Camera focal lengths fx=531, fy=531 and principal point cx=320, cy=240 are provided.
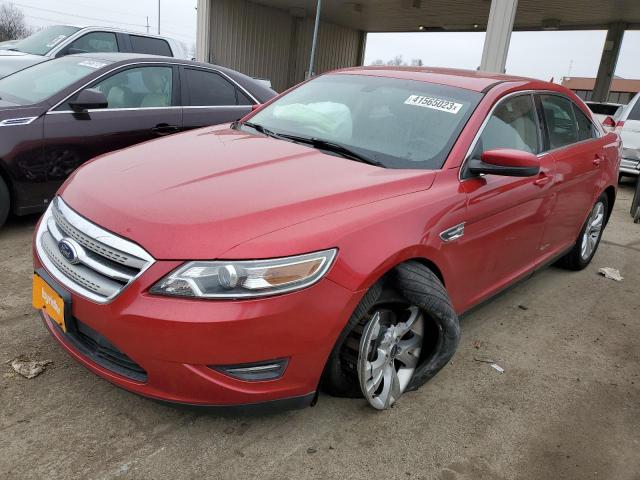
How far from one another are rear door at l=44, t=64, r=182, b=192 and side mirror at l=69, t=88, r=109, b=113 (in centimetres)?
5

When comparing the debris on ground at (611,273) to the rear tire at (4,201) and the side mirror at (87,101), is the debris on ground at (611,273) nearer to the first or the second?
the side mirror at (87,101)

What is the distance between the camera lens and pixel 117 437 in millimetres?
2180

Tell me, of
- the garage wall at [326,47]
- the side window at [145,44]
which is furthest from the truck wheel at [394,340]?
the garage wall at [326,47]

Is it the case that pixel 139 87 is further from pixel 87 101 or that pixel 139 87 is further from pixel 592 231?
pixel 592 231

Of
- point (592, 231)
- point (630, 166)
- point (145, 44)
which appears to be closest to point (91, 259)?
point (592, 231)

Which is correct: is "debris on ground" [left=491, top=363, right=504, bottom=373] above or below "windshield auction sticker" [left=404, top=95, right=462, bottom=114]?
below

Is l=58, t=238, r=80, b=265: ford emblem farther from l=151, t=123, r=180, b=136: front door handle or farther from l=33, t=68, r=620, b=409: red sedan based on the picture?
l=151, t=123, r=180, b=136: front door handle

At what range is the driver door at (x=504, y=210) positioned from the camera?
275cm

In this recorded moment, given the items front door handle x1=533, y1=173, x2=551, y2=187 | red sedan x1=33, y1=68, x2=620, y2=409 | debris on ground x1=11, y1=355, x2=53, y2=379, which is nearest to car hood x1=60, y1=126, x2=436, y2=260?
red sedan x1=33, y1=68, x2=620, y2=409

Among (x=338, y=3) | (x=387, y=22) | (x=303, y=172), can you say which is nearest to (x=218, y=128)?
(x=303, y=172)

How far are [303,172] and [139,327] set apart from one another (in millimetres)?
1026

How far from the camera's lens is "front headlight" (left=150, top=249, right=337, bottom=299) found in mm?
1870

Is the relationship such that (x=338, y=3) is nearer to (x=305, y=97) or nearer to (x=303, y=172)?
(x=305, y=97)

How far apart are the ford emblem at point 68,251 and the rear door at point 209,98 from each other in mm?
3166
